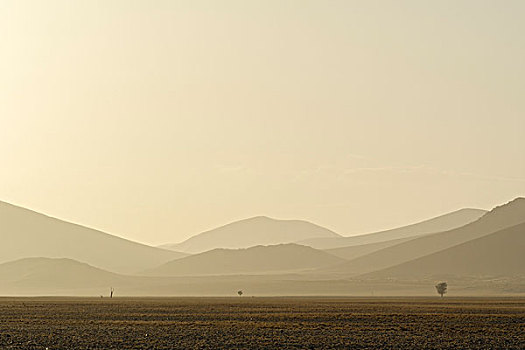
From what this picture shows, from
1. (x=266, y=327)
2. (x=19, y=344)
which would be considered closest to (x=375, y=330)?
(x=266, y=327)

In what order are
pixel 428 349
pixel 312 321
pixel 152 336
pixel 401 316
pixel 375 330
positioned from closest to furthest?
pixel 428 349, pixel 152 336, pixel 375 330, pixel 312 321, pixel 401 316

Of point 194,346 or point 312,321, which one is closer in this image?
point 194,346

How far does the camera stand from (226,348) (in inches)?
2005

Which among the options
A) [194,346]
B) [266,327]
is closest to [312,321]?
[266,327]

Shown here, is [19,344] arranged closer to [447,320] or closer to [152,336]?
[152,336]

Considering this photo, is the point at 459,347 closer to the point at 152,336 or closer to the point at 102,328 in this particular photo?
the point at 152,336

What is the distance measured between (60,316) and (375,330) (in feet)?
117

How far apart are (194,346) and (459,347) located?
1590cm

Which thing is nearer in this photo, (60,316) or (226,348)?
(226,348)

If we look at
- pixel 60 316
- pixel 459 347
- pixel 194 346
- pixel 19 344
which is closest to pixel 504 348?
pixel 459 347

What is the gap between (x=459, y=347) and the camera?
5125cm

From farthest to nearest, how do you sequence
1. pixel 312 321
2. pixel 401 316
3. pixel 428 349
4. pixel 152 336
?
pixel 401 316 → pixel 312 321 → pixel 152 336 → pixel 428 349

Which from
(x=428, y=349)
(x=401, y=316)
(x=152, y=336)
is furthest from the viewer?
(x=401, y=316)

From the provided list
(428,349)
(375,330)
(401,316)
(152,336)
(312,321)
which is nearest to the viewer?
(428,349)
